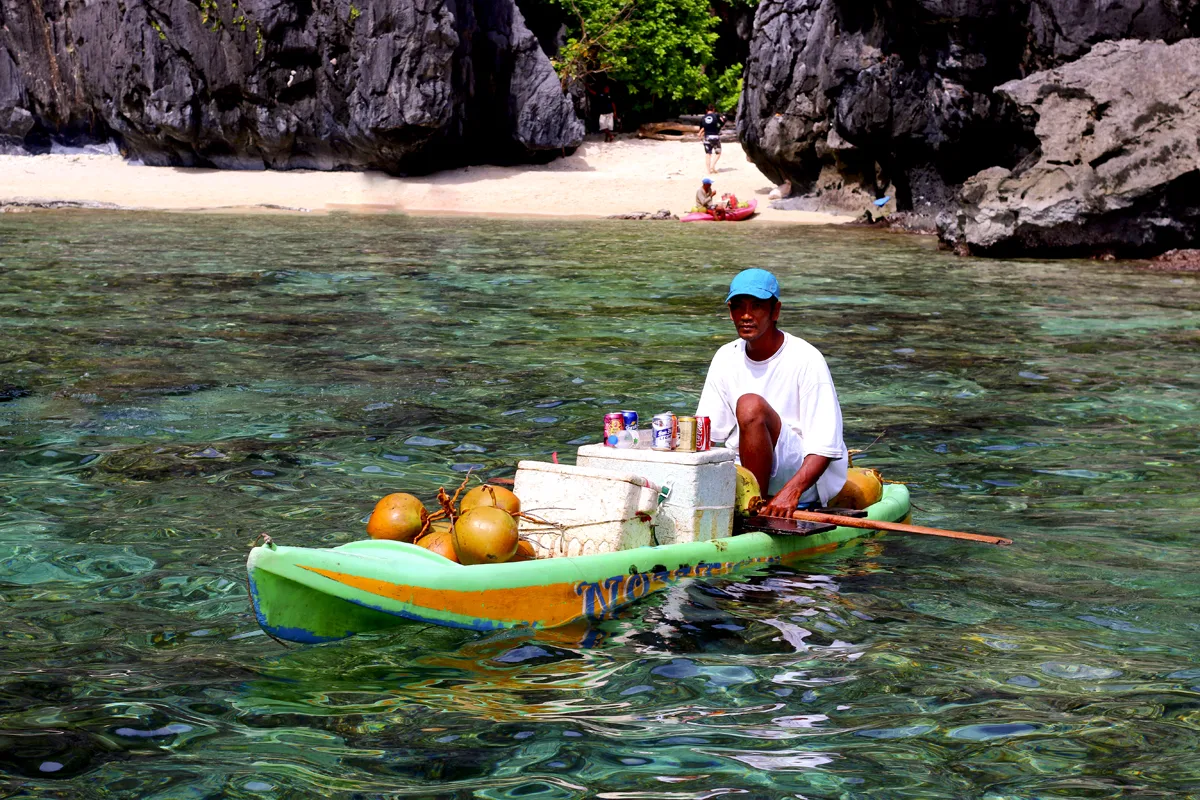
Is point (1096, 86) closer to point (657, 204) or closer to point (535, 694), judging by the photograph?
point (657, 204)

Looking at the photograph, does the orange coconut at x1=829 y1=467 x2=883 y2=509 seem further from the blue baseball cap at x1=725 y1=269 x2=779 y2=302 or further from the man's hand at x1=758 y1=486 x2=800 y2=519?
the blue baseball cap at x1=725 y1=269 x2=779 y2=302

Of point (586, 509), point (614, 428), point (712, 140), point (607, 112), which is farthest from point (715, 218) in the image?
point (586, 509)

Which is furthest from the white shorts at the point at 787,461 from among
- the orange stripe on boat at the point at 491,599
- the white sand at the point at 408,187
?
the white sand at the point at 408,187

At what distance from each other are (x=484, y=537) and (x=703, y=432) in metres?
1.22

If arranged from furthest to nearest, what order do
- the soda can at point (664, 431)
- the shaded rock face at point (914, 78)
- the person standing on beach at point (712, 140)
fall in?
the person standing on beach at point (712, 140) < the shaded rock face at point (914, 78) < the soda can at point (664, 431)

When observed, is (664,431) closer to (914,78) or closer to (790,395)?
(790,395)

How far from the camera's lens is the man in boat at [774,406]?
617cm

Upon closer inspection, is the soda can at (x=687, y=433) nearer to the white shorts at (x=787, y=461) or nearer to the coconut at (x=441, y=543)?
the white shorts at (x=787, y=461)

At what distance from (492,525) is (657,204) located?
27427 mm

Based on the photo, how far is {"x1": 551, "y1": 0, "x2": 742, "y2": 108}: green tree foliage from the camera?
37.4 meters

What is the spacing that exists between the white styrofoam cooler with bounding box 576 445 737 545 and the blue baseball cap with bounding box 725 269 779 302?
72 cm

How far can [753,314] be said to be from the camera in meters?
6.12

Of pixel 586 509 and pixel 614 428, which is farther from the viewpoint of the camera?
pixel 614 428

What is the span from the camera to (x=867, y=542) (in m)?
6.89
